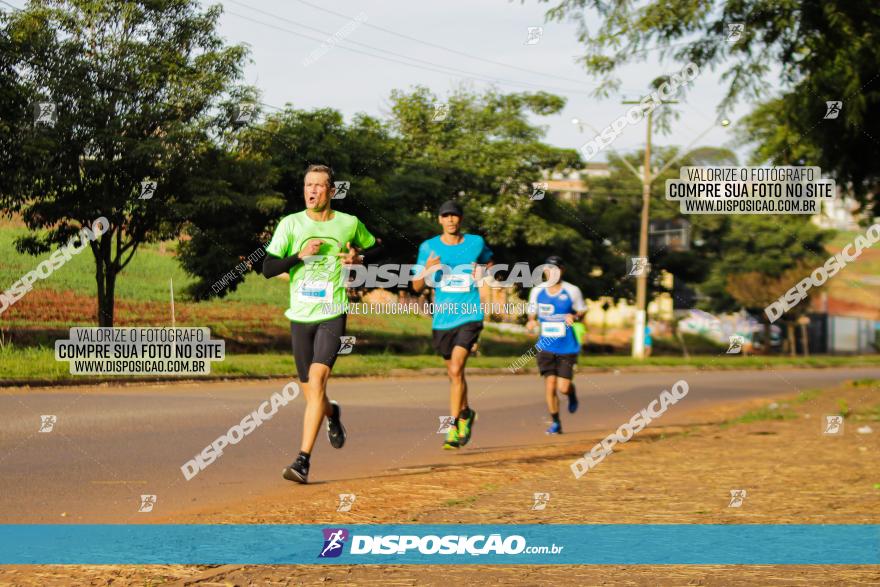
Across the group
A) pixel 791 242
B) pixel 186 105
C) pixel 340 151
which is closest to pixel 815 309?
pixel 791 242

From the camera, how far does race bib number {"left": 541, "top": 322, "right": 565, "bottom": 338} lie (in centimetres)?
1230

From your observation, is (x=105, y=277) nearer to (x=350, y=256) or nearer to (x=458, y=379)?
(x=458, y=379)

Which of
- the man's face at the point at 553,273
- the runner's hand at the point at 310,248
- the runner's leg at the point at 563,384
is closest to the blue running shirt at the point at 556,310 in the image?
the man's face at the point at 553,273

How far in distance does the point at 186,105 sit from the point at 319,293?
46.0 feet

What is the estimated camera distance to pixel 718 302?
213 ft

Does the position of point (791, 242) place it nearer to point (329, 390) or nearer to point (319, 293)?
point (329, 390)

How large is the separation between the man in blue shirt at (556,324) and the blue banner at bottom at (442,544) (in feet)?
20.2

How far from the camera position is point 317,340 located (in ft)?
24.8

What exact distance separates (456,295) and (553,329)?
2946mm

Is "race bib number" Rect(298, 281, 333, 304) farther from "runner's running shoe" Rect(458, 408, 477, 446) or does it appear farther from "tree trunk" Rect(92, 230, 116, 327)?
"tree trunk" Rect(92, 230, 116, 327)

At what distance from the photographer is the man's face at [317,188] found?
7250 millimetres
